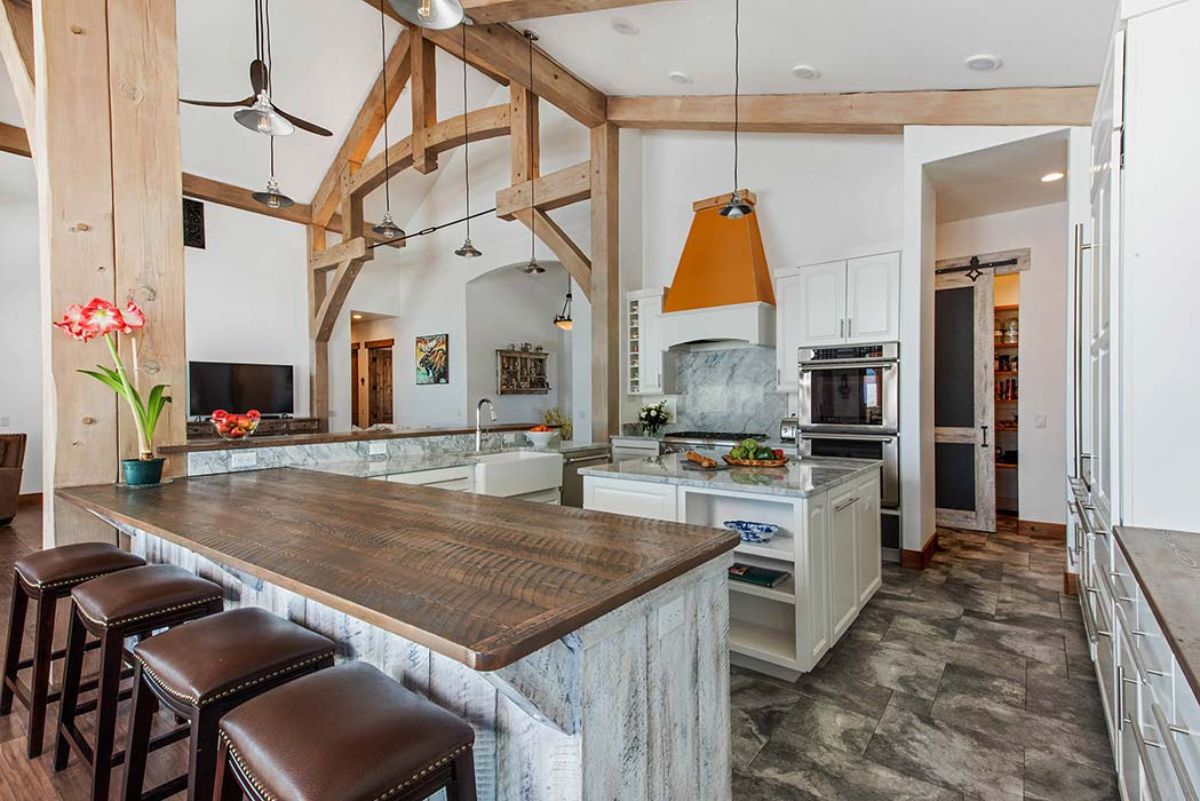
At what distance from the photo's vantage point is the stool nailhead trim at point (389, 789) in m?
0.83

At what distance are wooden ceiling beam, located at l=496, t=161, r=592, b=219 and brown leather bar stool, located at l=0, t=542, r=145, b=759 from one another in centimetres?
444

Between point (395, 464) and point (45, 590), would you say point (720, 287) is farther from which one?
point (45, 590)

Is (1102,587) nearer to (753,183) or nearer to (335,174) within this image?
(753,183)

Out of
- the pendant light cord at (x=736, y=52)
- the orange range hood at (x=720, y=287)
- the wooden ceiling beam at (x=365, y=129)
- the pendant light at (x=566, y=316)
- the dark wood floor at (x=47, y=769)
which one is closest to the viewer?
the dark wood floor at (x=47, y=769)

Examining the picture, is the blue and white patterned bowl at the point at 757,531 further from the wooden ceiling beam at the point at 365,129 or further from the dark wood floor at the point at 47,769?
the wooden ceiling beam at the point at 365,129

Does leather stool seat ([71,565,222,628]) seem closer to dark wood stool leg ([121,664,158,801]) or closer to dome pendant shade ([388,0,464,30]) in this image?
dark wood stool leg ([121,664,158,801])

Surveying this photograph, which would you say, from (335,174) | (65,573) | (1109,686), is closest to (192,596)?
(65,573)

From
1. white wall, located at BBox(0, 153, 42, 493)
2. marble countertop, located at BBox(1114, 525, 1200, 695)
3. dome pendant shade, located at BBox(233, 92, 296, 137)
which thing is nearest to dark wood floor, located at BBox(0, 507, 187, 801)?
marble countertop, located at BBox(1114, 525, 1200, 695)

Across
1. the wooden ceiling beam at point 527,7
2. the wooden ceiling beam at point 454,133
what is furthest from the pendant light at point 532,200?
the wooden ceiling beam at point 527,7

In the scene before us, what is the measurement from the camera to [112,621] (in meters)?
1.42

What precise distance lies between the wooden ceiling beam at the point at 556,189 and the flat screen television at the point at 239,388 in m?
4.38

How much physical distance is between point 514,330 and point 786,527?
7073 mm

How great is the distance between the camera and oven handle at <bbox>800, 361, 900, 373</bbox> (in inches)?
161

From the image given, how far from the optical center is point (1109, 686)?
75.0 inches
